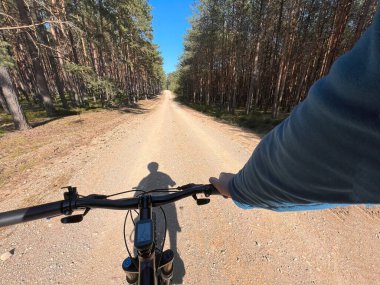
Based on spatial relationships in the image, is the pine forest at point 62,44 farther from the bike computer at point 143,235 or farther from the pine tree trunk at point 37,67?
the bike computer at point 143,235

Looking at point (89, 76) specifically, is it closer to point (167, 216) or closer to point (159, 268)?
point (167, 216)

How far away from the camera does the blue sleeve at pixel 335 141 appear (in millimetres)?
461

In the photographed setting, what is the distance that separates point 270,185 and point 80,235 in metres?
3.81

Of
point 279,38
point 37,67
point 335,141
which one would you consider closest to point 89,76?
point 37,67

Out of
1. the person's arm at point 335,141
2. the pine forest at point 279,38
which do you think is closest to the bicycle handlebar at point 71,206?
the person's arm at point 335,141

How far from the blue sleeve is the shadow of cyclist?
271cm

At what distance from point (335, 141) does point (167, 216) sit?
3761 mm

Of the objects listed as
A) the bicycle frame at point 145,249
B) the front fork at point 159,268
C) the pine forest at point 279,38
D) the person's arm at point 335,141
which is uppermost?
the pine forest at point 279,38

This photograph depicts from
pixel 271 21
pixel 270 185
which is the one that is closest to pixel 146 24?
pixel 271 21

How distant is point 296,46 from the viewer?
640 inches

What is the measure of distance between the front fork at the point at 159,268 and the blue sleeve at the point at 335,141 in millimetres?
1332

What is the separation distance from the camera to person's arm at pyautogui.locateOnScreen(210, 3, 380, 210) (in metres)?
0.46

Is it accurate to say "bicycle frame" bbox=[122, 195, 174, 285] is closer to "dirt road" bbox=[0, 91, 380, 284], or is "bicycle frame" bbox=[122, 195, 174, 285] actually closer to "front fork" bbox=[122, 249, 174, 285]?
"front fork" bbox=[122, 249, 174, 285]

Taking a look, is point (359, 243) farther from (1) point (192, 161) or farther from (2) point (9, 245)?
(2) point (9, 245)
